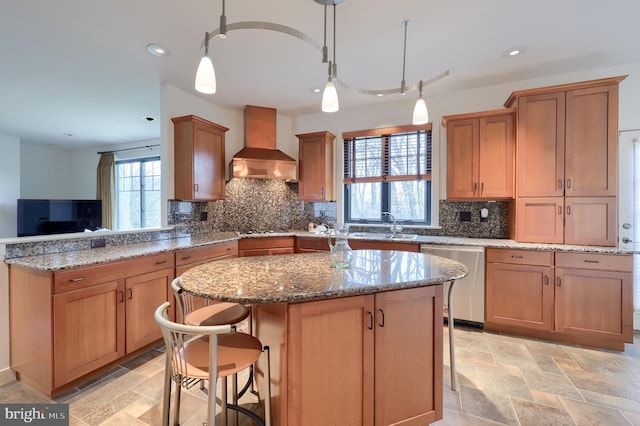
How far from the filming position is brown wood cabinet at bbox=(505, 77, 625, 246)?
2.63 metres

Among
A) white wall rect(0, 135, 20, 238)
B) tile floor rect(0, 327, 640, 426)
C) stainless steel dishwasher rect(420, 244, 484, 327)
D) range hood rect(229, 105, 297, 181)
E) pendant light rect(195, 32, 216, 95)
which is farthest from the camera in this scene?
white wall rect(0, 135, 20, 238)

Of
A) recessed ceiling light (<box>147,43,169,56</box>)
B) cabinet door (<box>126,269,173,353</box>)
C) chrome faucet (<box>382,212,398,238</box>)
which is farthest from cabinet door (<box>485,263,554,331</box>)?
recessed ceiling light (<box>147,43,169,56</box>)

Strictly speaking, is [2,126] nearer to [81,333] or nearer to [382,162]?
[81,333]

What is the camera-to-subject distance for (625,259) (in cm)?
246

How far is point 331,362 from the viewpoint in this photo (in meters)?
1.35

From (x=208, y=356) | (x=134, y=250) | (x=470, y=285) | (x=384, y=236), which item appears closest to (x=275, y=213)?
(x=384, y=236)

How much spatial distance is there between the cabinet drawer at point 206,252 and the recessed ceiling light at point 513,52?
3.51 metres

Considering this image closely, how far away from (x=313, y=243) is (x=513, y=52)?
2.96m

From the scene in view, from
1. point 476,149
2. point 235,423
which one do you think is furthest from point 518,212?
point 235,423

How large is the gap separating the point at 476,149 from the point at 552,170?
2.39 feet

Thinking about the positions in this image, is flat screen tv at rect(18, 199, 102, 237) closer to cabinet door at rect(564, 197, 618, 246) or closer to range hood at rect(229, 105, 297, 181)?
range hood at rect(229, 105, 297, 181)

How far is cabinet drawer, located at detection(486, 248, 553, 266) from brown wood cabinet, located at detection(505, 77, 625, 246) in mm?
240

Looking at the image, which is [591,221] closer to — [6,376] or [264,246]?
[264,246]

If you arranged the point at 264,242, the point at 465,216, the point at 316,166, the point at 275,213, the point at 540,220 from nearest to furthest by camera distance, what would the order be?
the point at 540,220 < the point at 465,216 < the point at 264,242 < the point at 316,166 < the point at 275,213
